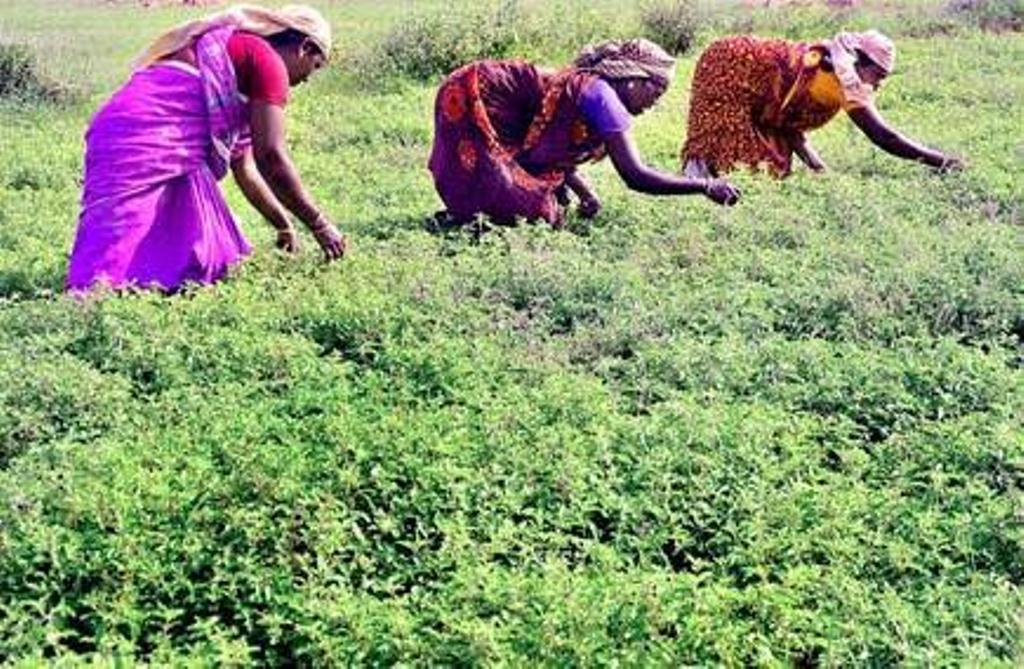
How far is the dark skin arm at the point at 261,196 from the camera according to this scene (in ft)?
21.6

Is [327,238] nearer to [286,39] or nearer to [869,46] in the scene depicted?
[286,39]

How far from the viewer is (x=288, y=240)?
22.0 feet

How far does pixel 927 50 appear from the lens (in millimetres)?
13812

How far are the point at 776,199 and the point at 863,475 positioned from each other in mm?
3247

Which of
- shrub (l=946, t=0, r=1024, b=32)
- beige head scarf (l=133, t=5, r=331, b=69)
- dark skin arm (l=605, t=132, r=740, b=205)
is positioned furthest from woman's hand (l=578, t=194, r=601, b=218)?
shrub (l=946, t=0, r=1024, b=32)

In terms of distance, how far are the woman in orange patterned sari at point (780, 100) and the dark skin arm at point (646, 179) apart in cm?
120

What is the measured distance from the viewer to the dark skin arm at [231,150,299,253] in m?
6.59

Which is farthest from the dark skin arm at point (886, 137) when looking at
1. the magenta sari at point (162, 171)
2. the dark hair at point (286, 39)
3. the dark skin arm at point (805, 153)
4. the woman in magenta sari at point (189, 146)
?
the magenta sari at point (162, 171)

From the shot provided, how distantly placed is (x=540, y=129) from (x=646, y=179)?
2.15 feet

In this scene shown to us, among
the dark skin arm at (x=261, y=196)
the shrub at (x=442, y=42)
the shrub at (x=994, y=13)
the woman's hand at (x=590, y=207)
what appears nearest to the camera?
the dark skin arm at (x=261, y=196)

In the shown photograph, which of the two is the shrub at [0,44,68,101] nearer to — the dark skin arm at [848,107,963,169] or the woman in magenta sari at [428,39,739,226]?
the woman in magenta sari at [428,39,739,226]

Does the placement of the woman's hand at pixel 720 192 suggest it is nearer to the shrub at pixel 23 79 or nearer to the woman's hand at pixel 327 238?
the woman's hand at pixel 327 238


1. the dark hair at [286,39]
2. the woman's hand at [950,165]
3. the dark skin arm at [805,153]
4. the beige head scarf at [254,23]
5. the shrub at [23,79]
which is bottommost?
the shrub at [23,79]

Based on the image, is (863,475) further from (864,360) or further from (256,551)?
(256,551)
